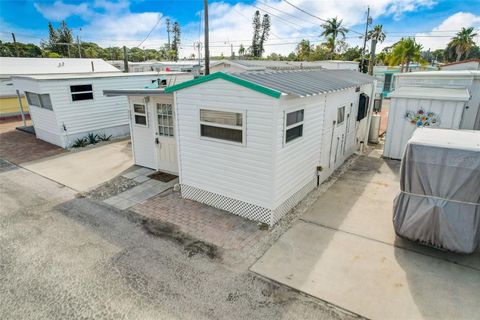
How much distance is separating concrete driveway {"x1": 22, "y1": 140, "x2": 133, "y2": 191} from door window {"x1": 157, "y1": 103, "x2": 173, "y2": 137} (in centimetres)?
203

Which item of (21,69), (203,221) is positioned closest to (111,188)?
(203,221)

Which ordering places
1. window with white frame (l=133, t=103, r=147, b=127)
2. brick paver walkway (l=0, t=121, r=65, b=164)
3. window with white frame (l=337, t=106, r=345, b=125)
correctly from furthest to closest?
brick paver walkway (l=0, t=121, r=65, b=164)
window with white frame (l=133, t=103, r=147, b=127)
window with white frame (l=337, t=106, r=345, b=125)

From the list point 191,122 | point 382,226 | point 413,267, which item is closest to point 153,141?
point 191,122

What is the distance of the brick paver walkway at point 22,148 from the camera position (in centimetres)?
1030

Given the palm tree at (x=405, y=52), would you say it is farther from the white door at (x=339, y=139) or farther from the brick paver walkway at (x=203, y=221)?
the brick paver walkway at (x=203, y=221)

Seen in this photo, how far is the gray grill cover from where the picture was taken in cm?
443

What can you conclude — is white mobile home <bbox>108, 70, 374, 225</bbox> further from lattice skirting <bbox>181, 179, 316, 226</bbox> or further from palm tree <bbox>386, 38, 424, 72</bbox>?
palm tree <bbox>386, 38, 424, 72</bbox>

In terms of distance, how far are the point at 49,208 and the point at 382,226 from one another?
7346mm

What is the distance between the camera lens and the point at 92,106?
38.8 feet

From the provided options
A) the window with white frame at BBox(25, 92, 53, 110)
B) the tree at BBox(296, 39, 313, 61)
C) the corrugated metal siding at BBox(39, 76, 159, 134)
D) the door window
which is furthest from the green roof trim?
the tree at BBox(296, 39, 313, 61)

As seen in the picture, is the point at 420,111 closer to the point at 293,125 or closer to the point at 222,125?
the point at 293,125

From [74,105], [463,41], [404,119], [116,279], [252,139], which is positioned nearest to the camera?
[116,279]

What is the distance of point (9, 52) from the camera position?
4959 cm

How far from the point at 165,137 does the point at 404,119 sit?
7528 millimetres
